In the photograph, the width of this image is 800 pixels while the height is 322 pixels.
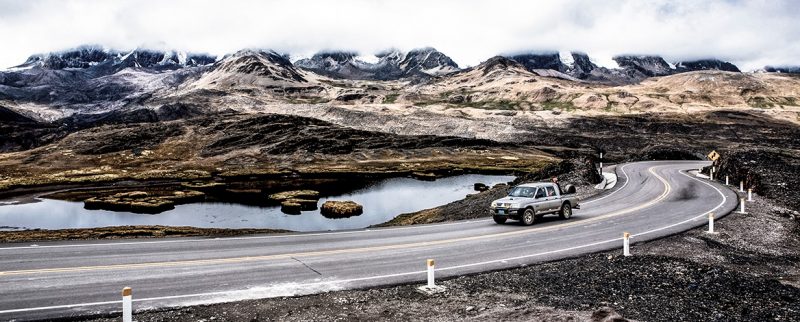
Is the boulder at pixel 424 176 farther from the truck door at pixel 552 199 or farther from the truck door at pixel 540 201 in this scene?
the truck door at pixel 540 201

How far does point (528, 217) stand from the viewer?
27.5 m

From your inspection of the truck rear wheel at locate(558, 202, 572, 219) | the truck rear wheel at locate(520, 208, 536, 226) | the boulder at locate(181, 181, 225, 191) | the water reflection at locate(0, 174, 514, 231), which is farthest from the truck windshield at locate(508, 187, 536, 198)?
the boulder at locate(181, 181, 225, 191)

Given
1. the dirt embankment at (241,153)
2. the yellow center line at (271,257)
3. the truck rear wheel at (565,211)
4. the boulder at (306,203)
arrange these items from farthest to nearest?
the dirt embankment at (241,153), the boulder at (306,203), the truck rear wheel at (565,211), the yellow center line at (271,257)

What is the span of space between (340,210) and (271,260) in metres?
36.9

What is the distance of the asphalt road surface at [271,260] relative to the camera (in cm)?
1376

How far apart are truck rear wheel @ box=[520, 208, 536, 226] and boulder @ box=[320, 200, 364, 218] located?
2925 cm

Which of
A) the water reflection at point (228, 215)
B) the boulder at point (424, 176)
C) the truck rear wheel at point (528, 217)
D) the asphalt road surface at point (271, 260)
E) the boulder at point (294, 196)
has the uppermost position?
the boulder at point (424, 176)

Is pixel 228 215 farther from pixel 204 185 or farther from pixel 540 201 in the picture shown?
pixel 540 201

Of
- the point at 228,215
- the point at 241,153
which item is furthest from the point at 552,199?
the point at 241,153

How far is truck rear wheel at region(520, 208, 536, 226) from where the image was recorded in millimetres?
27297

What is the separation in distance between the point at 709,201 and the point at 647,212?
926 cm

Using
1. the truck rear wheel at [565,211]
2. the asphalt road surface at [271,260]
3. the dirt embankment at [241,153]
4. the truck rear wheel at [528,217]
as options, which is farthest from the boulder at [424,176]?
the truck rear wheel at [528,217]

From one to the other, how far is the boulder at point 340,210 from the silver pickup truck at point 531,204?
28380mm

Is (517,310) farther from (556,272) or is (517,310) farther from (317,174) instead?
(317,174)
